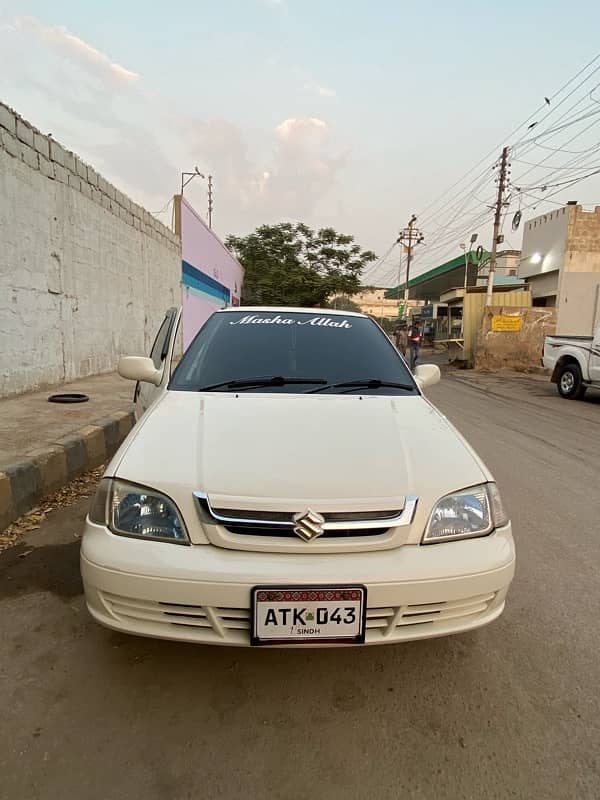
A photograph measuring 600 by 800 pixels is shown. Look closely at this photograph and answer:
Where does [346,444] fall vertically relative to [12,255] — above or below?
below

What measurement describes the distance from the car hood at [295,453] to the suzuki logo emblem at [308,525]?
37 millimetres

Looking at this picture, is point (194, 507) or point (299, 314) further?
point (299, 314)

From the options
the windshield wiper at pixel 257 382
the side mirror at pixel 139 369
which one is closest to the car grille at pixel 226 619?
the windshield wiper at pixel 257 382

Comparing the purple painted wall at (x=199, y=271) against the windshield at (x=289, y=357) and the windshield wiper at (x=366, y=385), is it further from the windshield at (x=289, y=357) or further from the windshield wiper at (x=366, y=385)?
the windshield wiper at (x=366, y=385)

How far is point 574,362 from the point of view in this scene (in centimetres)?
1048

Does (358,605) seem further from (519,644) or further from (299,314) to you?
(299,314)

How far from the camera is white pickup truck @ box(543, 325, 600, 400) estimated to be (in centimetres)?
975

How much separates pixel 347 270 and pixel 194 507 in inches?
1172

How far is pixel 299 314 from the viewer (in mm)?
3244


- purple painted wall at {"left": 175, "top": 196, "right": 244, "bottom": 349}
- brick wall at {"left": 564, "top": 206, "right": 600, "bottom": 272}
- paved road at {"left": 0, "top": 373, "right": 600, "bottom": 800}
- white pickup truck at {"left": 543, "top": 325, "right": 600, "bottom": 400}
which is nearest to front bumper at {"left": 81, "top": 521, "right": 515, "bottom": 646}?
paved road at {"left": 0, "top": 373, "right": 600, "bottom": 800}

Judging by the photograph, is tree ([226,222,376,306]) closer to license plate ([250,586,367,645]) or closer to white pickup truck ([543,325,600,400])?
white pickup truck ([543,325,600,400])

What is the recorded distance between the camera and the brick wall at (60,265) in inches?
241

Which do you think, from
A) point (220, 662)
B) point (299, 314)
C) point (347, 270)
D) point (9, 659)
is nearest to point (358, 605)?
point (220, 662)

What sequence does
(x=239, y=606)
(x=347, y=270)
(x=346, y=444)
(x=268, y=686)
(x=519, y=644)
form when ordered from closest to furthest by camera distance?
1. (x=239, y=606)
2. (x=268, y=686)
3. (x=346, y=444)
4. (x=519, y=644)
5. (x=347, y=270)
